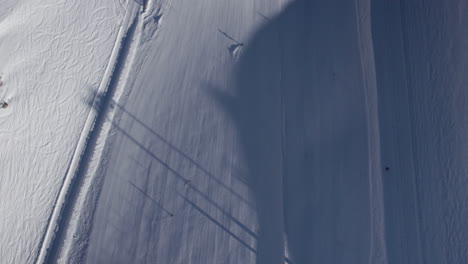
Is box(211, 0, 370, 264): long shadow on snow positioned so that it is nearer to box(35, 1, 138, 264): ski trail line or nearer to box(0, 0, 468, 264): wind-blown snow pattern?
box(0, 0, 468, 264): wind-blown snow pattern

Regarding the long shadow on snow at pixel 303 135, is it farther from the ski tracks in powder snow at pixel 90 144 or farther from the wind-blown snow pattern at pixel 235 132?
the ski tracks in powder snow at pixel 90 144

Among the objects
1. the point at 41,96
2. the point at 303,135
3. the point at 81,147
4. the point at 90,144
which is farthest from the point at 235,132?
the point at 41,96

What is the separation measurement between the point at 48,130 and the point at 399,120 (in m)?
6.38

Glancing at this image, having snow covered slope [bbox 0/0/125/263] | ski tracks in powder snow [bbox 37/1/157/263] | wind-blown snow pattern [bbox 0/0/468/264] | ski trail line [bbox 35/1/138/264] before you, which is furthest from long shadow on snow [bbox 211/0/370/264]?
snow covered slope [bbox 0/0/125/263]

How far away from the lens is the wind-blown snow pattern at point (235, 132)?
6.79 meters

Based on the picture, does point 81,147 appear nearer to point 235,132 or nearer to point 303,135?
point 235,132

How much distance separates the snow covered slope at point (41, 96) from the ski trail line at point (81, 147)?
2.8 inches

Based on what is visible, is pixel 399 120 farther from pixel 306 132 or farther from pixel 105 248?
pixel 105 248

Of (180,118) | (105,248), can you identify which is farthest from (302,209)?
(105,248)

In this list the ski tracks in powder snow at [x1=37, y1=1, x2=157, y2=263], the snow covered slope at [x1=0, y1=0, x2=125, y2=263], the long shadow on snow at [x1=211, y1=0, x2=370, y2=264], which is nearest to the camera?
the long shadow on snow at [x1=211, y1=0, x2=370, y2=264]

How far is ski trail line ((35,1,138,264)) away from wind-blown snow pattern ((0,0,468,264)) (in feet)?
0.09

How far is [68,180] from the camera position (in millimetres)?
7422

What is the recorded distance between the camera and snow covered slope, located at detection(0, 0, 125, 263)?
23.8 feet

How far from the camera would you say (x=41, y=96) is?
8.13 meters
